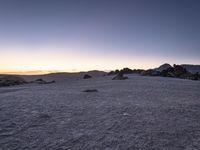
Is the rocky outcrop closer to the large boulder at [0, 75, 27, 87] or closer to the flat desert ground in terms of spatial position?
the large boulder at [0, 75, 27, 87]

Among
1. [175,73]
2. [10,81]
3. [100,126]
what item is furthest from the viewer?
[175,73]

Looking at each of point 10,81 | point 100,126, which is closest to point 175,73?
point 10,81

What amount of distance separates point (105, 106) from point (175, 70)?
52.7ft

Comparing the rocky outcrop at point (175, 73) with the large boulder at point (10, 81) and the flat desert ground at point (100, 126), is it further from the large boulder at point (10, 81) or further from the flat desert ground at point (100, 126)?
the flat desert ground at point (100, 126)

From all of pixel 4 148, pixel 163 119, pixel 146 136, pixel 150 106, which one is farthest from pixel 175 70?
pixel 4 148

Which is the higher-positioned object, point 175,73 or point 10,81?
point 175,73

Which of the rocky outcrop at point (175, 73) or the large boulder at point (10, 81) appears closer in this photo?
the large boulder at point (10, 81)

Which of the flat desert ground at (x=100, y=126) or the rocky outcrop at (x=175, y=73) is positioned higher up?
the rocky outcrop at (x=175, y=73)

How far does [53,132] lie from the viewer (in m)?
4.42

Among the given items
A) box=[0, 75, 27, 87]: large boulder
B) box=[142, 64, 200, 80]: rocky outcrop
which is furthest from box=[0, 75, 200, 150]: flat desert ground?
box=[142, 64, 200, 80]: rocky outcrop

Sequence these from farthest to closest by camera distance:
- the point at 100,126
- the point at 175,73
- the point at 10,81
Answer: the point at 175,73, the point at 10,81, the point at 100,126

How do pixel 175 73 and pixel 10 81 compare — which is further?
pixel 175 73

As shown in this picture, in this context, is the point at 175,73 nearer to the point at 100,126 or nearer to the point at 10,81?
the point at 10,81

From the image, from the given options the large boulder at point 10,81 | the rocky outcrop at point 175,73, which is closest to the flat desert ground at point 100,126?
the large boulder at point 10,81
